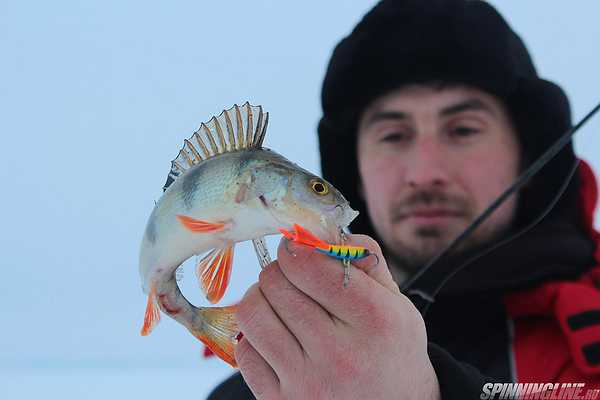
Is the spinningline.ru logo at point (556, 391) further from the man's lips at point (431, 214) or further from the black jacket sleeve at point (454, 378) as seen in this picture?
the man's lips at point (431, 214)

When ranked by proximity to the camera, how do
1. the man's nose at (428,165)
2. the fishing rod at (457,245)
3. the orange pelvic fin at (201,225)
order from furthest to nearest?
the man's nose at (428,165) < the fishing rod at (457,245) < the orange pelvic fin at (201,225)

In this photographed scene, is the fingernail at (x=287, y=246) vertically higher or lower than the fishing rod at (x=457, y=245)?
higher

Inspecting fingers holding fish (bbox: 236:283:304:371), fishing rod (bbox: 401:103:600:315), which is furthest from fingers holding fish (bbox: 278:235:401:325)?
fishing rod (bbox: 401:103:600:315)

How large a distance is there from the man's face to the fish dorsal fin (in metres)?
Result: 1.78

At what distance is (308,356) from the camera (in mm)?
1147

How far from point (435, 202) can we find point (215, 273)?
1872mm

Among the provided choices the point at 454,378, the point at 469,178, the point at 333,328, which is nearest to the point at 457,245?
the point at 469,178

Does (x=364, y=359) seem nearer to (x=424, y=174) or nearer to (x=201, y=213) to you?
(x=201, y=213)

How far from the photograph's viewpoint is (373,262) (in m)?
1.06

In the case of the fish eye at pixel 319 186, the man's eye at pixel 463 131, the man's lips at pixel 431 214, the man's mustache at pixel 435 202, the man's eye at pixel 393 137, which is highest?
the fish eye at pixel 319 186

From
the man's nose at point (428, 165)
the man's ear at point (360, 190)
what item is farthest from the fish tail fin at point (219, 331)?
the man's ear at point (360, 190)

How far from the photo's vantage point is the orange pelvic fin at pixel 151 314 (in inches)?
44.9

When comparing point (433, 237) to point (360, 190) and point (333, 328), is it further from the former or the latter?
point (333, 328)

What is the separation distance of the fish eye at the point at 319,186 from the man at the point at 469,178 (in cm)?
151
